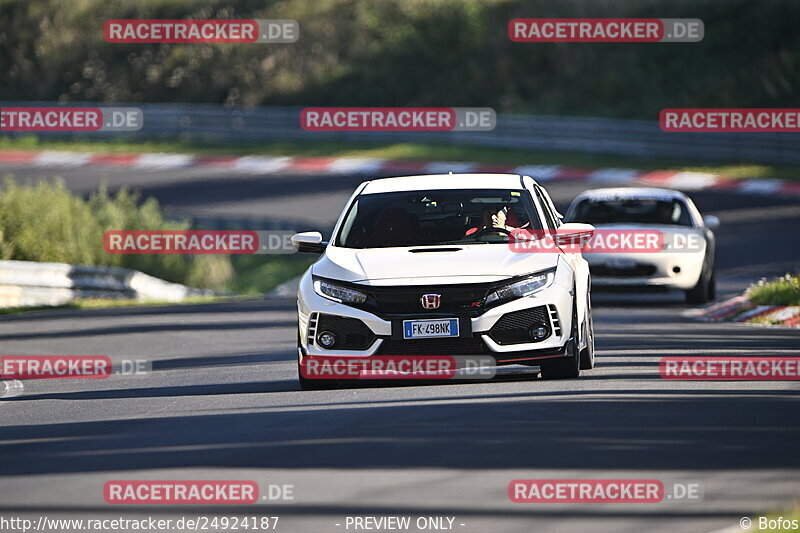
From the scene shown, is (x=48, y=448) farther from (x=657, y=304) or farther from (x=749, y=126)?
(x=749, y=126)

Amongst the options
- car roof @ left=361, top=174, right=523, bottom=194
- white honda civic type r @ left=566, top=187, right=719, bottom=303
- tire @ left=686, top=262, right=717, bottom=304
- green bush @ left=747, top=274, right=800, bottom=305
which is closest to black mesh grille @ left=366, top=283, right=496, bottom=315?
car roof @ left=361, top=174, right=523, bottom=194

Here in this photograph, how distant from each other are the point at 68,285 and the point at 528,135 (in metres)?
20.5

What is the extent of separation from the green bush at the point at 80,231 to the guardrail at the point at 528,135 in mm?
11937

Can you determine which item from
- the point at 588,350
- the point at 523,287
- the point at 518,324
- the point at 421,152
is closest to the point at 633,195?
the point at 588,350

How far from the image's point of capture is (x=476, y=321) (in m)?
11.8

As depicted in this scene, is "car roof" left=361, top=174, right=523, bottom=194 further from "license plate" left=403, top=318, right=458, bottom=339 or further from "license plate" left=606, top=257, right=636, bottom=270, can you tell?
"license plate" left=606, top=257, right=636, bottom=270

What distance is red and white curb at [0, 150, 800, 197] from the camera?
37.6m

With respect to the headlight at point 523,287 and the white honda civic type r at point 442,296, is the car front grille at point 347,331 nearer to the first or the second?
the white honda civic type r at point 442,296

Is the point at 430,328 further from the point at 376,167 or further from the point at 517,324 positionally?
the point at 376,167

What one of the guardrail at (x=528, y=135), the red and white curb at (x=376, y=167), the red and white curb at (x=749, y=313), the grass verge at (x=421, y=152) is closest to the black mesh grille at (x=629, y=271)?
the red and white curb at (x=749, y=313)

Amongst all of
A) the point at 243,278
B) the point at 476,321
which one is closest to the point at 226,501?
the point at 476,321

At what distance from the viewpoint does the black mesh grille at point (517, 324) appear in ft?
38.9

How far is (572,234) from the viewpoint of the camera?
12.8 m

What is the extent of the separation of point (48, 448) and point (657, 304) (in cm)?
1421
